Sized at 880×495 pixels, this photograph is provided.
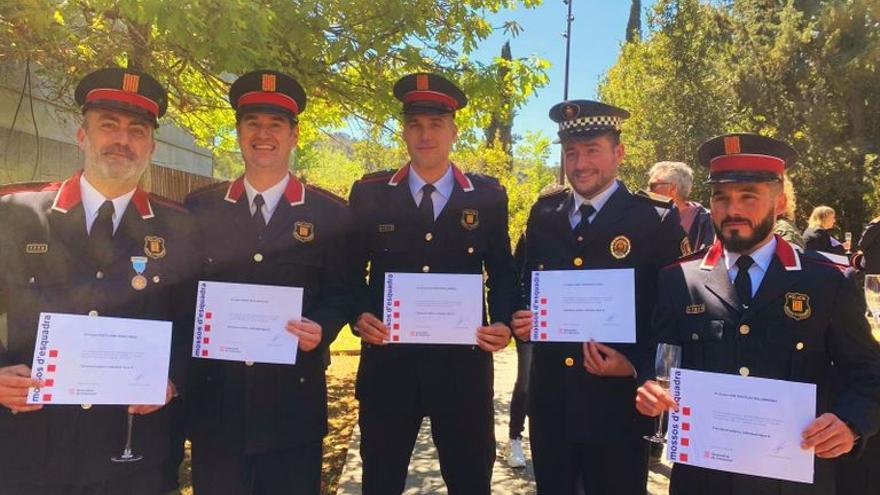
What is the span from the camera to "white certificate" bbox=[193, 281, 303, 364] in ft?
9.00

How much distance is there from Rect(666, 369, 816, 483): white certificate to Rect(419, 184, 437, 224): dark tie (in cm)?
146

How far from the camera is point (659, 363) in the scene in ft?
8.04

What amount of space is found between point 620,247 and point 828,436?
1194mm

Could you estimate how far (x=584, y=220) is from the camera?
3107 millimetres

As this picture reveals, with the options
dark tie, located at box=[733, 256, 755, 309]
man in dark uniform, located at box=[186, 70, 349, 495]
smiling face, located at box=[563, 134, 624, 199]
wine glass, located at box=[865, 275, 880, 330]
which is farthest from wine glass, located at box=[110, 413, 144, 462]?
wine glass, located at box=[865, 275, 880, 330]

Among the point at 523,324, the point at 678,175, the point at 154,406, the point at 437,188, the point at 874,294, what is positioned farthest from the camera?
the point at 874,294

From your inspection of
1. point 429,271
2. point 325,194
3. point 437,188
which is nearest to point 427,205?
point 437,188

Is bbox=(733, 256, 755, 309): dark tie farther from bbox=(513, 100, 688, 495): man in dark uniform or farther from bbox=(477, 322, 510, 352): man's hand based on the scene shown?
bbox=(477, 322, 510, 352): man's hand

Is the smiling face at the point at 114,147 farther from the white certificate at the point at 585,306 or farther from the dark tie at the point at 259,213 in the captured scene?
the white certificate at the point at 585,306

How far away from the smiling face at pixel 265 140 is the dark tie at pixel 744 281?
84.8 inches

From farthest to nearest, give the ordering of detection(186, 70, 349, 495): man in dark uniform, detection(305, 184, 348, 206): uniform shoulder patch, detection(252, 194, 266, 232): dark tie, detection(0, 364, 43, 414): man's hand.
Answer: detection(305, 184, 348, 206): uniform shoulder patch < detection(252, 194, 266, 232): dark tie < detection(186, 70, 349, 495): man in dark uniform < detection(0, 364, 43, 414): man's hand

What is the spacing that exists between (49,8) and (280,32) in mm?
1301

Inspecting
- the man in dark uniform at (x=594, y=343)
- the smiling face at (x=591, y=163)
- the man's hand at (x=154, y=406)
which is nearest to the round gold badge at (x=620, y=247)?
the man in dark uniform at (x=594, y=343)

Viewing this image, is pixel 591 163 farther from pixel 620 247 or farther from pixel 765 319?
pixel 765 319
